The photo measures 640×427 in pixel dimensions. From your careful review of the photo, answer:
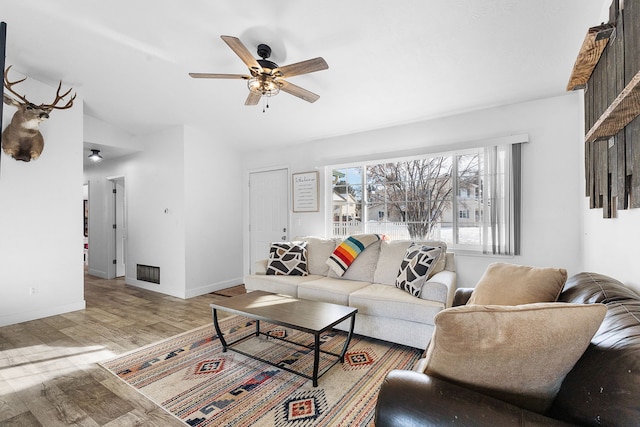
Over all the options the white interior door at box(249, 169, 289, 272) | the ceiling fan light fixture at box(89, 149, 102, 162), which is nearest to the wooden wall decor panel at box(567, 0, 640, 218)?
the white interior door at box(249, 169, 289, 272)

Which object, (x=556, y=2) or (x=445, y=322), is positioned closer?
(x=445, y=322)

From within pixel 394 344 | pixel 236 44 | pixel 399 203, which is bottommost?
pixel 394 344

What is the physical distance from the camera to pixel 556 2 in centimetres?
188

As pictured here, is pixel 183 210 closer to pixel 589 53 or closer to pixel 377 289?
pixel 377 289

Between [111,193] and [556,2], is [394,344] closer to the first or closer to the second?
[556,2]

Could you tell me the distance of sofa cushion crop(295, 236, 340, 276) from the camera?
3678 mm

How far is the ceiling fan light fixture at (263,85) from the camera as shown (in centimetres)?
236

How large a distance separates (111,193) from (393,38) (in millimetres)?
5663

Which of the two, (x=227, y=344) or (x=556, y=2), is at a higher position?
(x=556, y=2)

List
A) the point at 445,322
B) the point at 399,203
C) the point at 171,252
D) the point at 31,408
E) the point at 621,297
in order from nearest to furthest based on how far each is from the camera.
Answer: the point at 445,322
the point at 621,297
the point at 31,408
the point at 399,203
the point at 171,252

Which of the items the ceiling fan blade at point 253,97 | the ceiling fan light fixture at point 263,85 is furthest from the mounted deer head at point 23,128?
the ceiling fan light fixture at point 263,85

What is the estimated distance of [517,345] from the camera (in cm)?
87

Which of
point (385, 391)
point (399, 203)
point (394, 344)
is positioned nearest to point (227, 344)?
point (394, 344)

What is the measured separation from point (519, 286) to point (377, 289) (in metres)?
1.47
